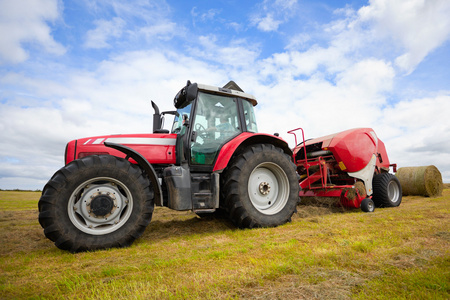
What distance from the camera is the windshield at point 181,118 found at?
423cm

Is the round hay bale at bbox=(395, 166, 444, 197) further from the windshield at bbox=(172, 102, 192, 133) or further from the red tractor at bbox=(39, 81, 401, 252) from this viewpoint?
the windshield at bbox=(172, 102, 192, 133)

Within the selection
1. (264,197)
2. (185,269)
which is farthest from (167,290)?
(264,197)

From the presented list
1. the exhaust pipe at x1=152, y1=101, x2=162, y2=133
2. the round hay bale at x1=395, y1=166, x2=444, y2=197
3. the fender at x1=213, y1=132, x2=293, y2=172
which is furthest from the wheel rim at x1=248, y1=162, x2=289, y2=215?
the round hay bale at x1=395, y1=166, x2=444, y2=197

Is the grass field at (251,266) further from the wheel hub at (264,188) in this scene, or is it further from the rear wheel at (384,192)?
the rear wheel at (384,192)

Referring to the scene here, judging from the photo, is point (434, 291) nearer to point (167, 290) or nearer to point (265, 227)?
point (167, 290)

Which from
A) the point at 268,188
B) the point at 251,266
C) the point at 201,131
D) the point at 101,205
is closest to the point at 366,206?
the point at 268,188

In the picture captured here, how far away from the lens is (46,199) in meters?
2.96

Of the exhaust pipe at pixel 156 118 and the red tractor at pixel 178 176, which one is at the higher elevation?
the exhaust pipe at pixel 156 118

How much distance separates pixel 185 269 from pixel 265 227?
2129 millimetres

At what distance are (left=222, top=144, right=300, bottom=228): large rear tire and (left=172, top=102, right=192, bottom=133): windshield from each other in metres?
0.99

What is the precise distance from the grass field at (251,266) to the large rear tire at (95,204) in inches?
7.7

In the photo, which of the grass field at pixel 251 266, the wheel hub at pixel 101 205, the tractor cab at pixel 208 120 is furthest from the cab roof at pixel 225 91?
the grass field at pixel 251 266

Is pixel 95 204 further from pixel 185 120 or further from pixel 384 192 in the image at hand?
pixel 384 192

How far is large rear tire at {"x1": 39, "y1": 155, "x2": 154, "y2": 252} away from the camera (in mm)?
2979
